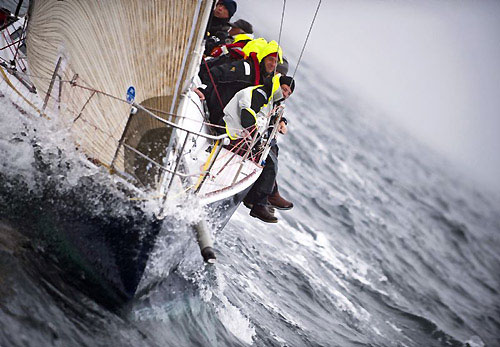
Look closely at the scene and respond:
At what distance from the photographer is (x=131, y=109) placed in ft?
16.7

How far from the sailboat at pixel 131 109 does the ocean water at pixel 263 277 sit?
0.19m

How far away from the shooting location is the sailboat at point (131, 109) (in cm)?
523

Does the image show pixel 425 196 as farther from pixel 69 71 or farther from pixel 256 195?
pixel 69 71

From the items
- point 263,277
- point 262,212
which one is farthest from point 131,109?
point 263,277

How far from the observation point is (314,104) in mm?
37594

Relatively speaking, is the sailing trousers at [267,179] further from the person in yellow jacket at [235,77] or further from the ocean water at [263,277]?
the person in yellow jacket at [235,77]

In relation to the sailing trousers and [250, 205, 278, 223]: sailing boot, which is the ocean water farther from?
the sailing trousers

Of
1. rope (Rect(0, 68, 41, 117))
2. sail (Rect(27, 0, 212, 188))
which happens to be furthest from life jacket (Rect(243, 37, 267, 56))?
rope (Rect(0, 68, 41, 117))

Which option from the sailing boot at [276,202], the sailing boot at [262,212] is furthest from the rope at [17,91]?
the sailing boot at [276,202]

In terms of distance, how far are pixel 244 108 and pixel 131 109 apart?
1.71 meters

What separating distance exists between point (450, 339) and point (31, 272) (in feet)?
33.5

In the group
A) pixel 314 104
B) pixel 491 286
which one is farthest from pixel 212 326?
pixel 314 104

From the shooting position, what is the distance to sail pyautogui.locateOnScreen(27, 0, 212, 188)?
17.2 feet

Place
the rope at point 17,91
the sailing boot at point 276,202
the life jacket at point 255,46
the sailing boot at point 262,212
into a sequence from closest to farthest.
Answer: the rope at point 17,91 → the life jacket at point 255,46 → the sailing boot at point 262,212 → the sailing boot at point 276,202
